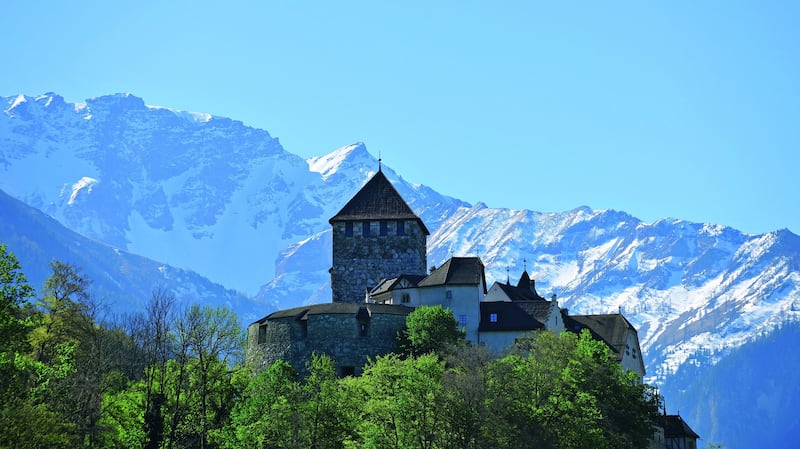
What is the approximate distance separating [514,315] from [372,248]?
17575mm

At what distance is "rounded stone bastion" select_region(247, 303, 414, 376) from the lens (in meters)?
103

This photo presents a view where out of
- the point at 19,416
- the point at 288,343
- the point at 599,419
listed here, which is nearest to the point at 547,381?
the point at 599,419

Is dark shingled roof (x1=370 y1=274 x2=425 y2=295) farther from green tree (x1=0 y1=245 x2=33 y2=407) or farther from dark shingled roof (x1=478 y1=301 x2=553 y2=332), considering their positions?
green tree (x1=0 y1=245 x2=33 y2=407)

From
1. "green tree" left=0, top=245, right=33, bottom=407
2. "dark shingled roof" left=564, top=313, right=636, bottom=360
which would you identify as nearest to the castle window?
"dark shingled roof" left=564, top=313, right=636, bottom=360

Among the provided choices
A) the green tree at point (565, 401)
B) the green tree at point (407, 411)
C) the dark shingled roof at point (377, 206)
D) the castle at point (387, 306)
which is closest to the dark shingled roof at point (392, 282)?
the castle at point (387, 306)

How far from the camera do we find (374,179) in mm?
126875

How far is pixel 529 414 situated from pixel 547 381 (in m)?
4.61

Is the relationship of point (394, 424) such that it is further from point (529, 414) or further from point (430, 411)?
point (529, 414)

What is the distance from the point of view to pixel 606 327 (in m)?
122

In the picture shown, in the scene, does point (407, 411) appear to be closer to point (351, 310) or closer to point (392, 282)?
point (351, 310)

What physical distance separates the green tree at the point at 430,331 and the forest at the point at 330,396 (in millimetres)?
213

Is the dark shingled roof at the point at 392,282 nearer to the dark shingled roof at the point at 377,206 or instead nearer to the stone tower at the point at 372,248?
the stone tower at the point at 372,248

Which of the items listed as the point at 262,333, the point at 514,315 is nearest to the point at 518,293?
the point at 514,315

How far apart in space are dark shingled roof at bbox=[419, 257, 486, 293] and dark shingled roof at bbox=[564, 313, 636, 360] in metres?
12.3
